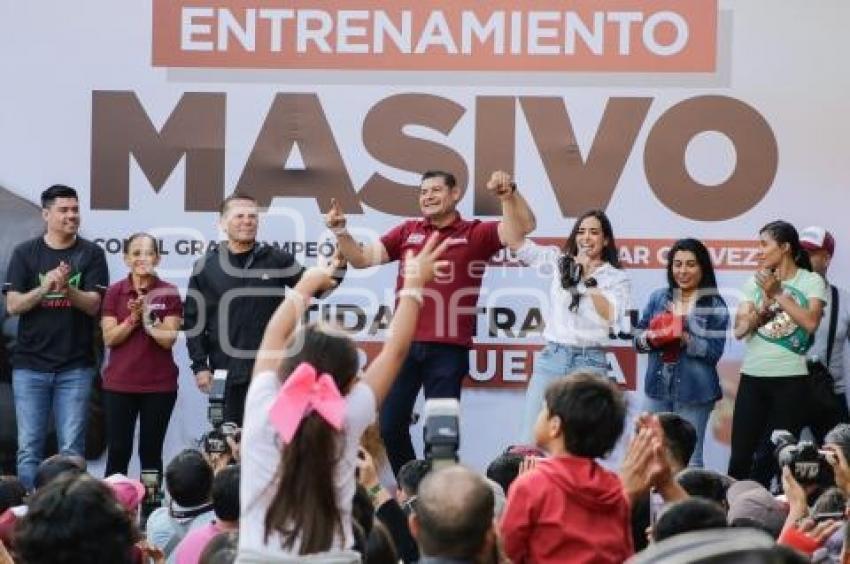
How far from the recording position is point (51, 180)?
28.6 ft

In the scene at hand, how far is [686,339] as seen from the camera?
311 inches

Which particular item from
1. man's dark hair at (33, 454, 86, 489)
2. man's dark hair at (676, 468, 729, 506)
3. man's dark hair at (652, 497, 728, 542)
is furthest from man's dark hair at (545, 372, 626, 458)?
man's dark hair at (33, 454, 86, 489)

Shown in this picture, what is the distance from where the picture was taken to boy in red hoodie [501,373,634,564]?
13.3 ft

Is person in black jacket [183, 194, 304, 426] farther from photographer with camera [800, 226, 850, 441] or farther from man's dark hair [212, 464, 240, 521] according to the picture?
man's dark hair [212, 464, 240, 521]

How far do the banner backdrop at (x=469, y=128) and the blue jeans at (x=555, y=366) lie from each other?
1.92 ft

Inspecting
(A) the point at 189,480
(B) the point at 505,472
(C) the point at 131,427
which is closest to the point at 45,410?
(C) the point at 131,427

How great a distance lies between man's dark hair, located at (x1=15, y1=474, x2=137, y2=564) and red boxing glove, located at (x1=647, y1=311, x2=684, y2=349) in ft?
16.0

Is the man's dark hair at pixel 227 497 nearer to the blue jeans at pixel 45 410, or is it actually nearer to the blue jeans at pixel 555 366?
the blue jeans at pixel 555 366

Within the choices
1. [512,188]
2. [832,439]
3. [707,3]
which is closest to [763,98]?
[707,3]

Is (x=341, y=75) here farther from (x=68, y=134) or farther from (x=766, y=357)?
(x=766, y=357)

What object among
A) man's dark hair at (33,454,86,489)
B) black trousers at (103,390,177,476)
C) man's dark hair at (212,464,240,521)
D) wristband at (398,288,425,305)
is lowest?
black trousers at (103,390,177,476)

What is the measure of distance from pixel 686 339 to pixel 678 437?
2.65 meters

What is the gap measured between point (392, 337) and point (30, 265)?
486 centimetres

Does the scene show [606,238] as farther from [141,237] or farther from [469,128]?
[141,237]
